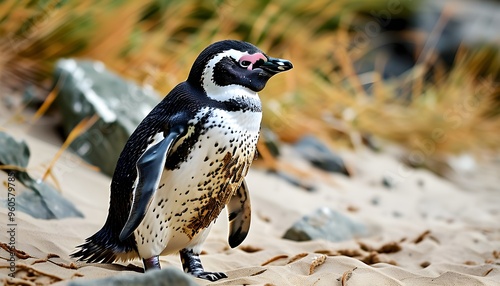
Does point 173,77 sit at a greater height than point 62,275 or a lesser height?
greater

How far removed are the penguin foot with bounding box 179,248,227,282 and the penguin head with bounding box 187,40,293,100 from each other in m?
0.53

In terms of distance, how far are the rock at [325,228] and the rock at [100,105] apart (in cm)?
100

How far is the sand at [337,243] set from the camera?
7.18 feet

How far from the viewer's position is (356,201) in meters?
4.21

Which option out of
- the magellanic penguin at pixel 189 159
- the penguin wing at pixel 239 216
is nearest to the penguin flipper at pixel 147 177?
the magellanic penguin at pixel 189 159

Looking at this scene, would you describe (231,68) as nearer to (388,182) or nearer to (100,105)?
(100,105)

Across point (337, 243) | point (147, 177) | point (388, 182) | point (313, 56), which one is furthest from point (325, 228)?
point (313, 56)

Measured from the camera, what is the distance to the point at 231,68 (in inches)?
81.0

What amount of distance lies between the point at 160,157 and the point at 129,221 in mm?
201

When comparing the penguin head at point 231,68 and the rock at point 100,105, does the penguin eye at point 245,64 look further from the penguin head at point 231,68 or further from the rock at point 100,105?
the rock at point 100,105

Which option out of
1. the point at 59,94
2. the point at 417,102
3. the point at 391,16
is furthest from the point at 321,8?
the point at 59,94

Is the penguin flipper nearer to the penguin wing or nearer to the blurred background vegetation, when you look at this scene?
the penguin wing

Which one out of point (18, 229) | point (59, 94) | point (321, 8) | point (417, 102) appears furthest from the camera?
point (321, 8)

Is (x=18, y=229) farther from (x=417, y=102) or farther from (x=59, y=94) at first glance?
(x=417, y=102)
